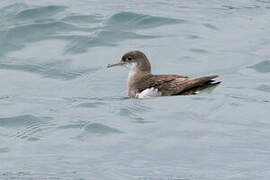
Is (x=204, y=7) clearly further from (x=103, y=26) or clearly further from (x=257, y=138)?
(x=257, y=138)

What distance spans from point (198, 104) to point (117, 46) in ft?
12.0

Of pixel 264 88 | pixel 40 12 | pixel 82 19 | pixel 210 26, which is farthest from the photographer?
pixel 40 12

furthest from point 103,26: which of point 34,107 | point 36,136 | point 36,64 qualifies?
point 36,136

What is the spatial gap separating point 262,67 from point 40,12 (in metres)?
4.20

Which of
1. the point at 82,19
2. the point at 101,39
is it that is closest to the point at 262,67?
the point at 101,39

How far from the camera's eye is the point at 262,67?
49.3 ft

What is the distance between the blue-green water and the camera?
1037 centimetres

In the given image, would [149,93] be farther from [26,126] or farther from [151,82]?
[26,126]

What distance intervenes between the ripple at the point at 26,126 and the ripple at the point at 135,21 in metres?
4.89

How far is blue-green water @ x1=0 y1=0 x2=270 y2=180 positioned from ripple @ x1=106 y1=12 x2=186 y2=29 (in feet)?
0.07

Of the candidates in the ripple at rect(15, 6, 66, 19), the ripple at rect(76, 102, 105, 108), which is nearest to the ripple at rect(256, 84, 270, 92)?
the ripple at rect(76, 102, 105, 108)

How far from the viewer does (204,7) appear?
60.1ft

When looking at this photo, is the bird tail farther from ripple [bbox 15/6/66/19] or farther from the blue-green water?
ripple [bbox 15/6/66/19]

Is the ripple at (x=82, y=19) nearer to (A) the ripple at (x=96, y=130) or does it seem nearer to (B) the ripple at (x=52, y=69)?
(B) the ripple at (x=52, y=69)
